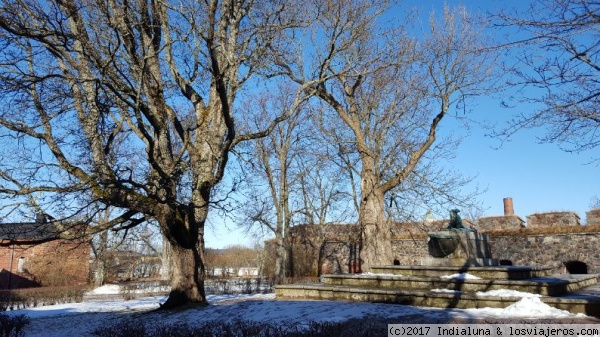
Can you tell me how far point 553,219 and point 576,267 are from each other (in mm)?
3444

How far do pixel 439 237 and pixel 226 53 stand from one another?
24.3 feet

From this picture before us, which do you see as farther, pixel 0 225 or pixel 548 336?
pixel 0 225

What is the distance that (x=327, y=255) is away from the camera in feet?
95.5

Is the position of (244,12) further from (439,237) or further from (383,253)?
(383,253)

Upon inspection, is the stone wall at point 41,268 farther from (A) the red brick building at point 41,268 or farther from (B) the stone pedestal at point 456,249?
(B) the stone pedestal at point 456,249

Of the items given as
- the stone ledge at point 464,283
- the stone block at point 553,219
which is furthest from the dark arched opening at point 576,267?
the stone ledge at point 464,283

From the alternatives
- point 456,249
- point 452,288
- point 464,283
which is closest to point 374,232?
point 456,249

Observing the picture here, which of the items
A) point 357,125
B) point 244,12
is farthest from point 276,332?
point 357,125

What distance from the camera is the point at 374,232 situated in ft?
53.3

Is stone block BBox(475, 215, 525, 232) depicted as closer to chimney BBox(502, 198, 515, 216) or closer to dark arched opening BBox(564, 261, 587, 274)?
chimney BBox(502, 198, 515, 216)

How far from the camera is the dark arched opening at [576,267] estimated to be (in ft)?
70.1

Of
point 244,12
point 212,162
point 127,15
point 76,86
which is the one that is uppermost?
point 244,12

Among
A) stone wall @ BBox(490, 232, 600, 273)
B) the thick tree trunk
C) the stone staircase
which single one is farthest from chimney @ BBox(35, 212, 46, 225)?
stone wall @ BBox(490, 232, 600, 273)

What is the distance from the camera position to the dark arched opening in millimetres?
21373
